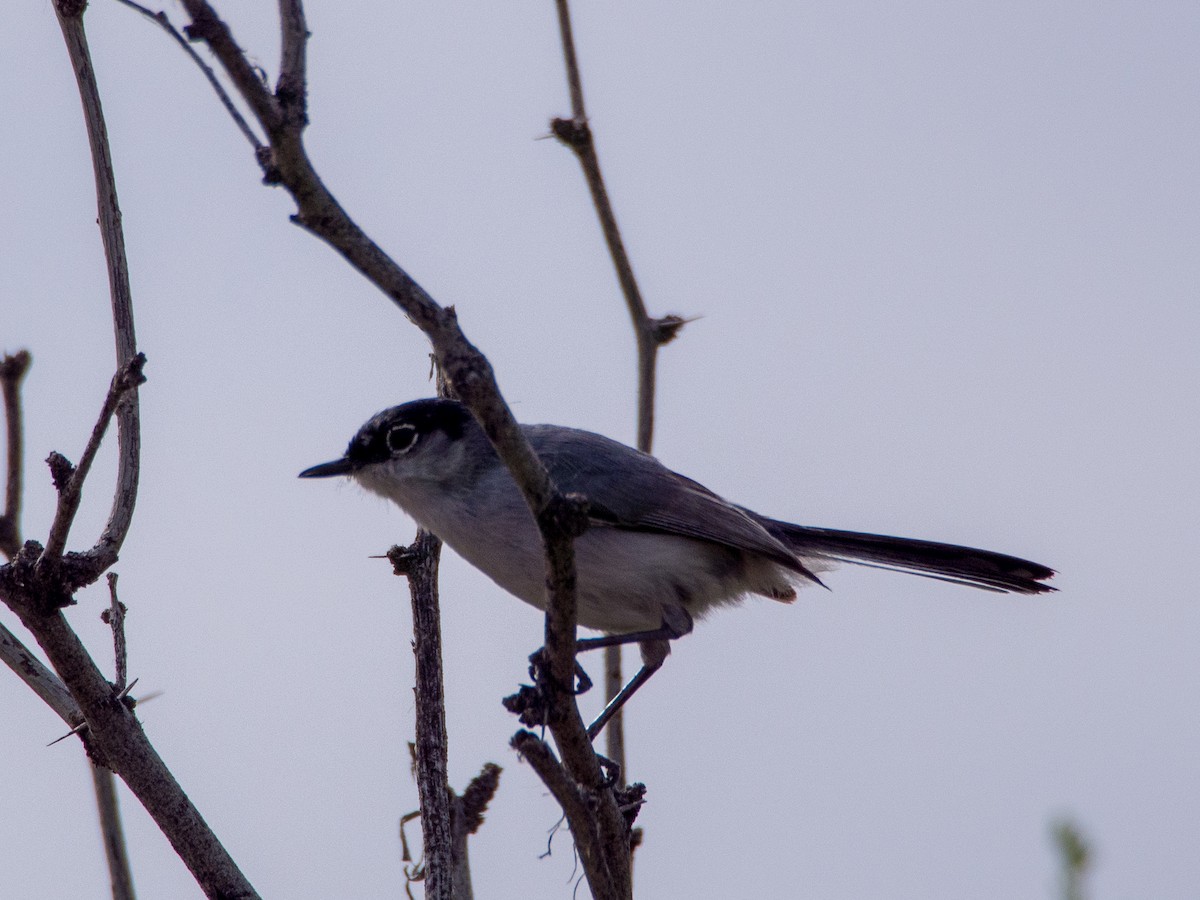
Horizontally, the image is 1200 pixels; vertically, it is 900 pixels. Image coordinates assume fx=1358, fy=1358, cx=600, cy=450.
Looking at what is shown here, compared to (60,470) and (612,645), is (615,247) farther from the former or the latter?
(60,470)

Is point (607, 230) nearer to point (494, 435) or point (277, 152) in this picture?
point (494, 435)

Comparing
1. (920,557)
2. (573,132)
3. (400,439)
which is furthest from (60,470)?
(920,557)

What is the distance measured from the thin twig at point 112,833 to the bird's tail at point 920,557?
10.4 feet

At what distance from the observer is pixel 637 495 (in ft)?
16.2

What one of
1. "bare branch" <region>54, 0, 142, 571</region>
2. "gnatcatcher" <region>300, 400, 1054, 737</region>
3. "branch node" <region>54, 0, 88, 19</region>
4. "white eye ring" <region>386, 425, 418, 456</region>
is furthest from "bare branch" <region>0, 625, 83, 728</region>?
"white eye ring" <region>386, 425, 418, 456</region>

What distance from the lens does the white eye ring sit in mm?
5180

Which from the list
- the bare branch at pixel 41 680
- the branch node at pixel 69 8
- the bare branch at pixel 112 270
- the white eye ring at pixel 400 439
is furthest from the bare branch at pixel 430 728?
the branch node at pixel 69 8

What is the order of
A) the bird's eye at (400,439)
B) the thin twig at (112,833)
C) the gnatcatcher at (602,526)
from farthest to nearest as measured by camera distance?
the bird's eye at (400,439) < the gnatcatcher at (602,526) < the thin twig at (112,833)

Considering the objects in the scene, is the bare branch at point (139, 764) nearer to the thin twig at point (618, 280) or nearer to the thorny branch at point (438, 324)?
the thorny branch at point (438, 324)

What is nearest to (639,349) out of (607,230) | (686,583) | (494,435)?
(607,230)

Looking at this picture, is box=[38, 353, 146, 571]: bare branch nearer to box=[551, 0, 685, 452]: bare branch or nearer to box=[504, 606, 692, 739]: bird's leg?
box=[504, 606, 692, 739]: bird's leg

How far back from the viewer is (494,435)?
8.44 feet

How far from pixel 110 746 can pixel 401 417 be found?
2576mm

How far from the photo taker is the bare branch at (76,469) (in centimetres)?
261
